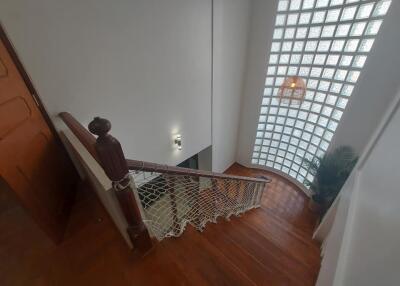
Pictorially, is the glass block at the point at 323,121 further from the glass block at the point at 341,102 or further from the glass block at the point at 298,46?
the glass block at the point at 298,46

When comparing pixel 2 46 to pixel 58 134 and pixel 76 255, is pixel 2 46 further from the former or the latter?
pixel 76 255

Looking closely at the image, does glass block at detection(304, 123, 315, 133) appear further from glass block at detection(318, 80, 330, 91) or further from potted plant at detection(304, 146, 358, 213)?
glass block at detection(318, 80, 330, 91)

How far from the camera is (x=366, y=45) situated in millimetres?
2410

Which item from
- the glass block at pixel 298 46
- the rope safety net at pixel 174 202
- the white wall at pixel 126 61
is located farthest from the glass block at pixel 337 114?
the rope safety net at pixel 174 202

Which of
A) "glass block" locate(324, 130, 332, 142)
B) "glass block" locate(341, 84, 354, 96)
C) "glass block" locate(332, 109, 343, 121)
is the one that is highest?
"glass block" locate(341, 84, 354, 96)

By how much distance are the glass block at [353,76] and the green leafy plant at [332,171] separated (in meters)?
1.12

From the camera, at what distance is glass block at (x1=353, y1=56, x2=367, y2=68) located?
8.13 ft

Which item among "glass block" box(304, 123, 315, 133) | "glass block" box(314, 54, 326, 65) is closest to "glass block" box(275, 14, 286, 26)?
"glass block" box(314, 54, 326, 65)

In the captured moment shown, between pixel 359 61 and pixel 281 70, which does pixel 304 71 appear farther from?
pixel 359 61

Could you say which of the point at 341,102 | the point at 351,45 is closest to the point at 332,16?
the point at 351,45

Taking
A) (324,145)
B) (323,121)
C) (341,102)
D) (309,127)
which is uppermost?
(341,102)

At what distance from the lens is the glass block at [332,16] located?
2.52 metres

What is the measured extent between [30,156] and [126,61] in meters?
1.32

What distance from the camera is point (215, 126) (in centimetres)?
363
